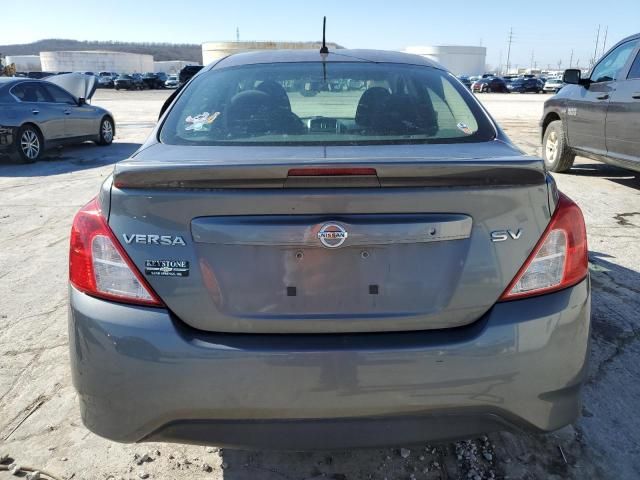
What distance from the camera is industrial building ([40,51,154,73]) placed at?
10622cm

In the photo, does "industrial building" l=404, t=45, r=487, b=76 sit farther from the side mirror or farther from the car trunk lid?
the car trunk lid

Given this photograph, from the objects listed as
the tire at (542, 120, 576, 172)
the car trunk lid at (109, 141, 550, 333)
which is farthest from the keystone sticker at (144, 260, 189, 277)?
the tire at (542, 120, 576, 172)

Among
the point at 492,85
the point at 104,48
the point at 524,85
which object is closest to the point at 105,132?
the point at 492,85

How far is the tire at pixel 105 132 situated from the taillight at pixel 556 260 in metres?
12.0

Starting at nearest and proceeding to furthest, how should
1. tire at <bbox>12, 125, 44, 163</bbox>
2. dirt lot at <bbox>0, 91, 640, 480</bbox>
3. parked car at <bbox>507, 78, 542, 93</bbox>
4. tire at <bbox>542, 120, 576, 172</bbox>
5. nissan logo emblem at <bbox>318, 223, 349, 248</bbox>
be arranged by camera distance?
nissan logo emblem at <bbox>318, 223, 349, 248</bbox> < dirt lot at <bbox>0, 91, 640, 480</bbox> < tire at <bbox>542, 120, 576, 172</bbox> < tire at <bbox>12, 125, 44, 163</bbox> < parked car at <bbox>507, 78, 542, 93</bbox>

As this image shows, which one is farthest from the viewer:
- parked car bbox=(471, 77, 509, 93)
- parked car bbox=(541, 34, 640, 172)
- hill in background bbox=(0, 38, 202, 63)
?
hill in background bbox=(0, 38, 202, 63)

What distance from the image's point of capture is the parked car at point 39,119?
9.86 m

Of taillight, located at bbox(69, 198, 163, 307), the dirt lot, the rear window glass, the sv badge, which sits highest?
the rear window glass

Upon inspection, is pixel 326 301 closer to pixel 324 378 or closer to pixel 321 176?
pixel 324 378

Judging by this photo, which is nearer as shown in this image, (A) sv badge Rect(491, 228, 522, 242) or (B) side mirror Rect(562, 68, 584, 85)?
(A) sv badge Rect(491, 228, 522, 242)

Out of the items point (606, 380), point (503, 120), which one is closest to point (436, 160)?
point (606, 380)

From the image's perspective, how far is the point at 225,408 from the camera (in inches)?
70.5

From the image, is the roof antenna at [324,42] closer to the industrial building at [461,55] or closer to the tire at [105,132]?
the tire at [105,132]

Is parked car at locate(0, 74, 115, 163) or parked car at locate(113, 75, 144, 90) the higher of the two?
parked car at locate(0, 74, 115, 163)
